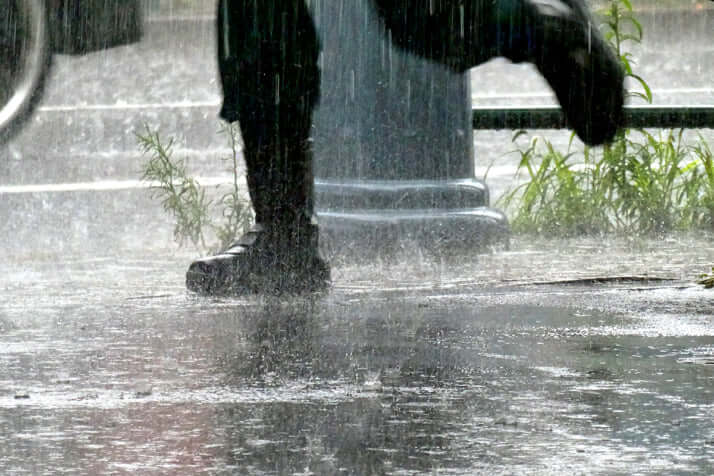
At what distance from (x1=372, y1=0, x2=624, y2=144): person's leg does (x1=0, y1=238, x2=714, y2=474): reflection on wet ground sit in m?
0.57

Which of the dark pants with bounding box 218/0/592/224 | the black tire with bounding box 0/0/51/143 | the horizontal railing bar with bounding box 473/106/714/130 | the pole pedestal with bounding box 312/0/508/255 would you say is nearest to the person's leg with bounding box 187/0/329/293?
the dark pants with bounding box 218/0/592/224

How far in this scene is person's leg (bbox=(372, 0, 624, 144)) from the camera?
4.35m

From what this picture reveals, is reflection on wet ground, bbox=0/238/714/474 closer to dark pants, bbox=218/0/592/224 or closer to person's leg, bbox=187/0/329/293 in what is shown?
person's leg, bbox=187/0/329/293

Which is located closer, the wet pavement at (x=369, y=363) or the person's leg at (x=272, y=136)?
the wet pavement at (x=369, y=363)

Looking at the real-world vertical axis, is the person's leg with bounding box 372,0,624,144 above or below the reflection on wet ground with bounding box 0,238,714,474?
above

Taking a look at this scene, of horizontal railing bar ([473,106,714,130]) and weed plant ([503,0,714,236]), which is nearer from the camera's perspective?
horizontal railing bar ([473,106,714,130])

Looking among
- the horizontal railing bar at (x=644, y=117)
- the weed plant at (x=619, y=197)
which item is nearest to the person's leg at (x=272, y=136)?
the horizontal railing bar at (x=644, y=117)

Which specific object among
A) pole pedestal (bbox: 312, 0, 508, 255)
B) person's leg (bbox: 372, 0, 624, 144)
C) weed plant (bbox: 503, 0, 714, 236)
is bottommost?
weed plant (bbox: 503, 0, 714, 236)

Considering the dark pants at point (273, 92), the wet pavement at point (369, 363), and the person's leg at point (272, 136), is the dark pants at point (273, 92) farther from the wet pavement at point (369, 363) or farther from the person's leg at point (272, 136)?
the wet pavement at point (369, 363)

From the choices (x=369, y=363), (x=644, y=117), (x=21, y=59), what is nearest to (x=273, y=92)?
(x=369, y=363)

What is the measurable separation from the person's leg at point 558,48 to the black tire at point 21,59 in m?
4.44

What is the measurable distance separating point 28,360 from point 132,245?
350cm

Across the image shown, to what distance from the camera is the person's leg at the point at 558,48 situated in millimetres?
4352

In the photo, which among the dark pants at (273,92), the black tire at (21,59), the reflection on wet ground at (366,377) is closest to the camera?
the reflection on wet ground at (366,377)
